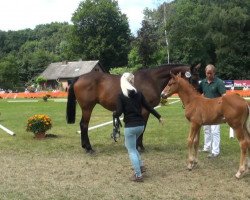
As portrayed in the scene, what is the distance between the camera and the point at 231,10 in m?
61.2

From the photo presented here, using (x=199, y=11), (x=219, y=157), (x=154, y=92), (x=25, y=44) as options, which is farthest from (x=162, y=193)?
(x=25, y=44)

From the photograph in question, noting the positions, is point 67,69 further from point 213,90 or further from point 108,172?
point 108,172

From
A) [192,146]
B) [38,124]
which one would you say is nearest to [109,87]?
[192,146]

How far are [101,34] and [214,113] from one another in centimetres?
7134

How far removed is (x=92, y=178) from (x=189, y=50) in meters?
60.4

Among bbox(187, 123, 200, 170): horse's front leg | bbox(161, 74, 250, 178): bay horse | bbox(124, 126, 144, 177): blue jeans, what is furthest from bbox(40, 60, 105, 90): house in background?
bbox(124, 126, 144, 177): blue jeans

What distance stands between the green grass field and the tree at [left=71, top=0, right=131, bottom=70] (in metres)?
65.3

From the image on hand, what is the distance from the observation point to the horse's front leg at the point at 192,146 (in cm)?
888

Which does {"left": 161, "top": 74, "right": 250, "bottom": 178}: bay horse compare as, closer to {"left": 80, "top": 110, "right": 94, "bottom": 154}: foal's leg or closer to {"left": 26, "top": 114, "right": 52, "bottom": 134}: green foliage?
{"left": 80, "top": 110, "right": 94, "bottom": 154}: foal's leg

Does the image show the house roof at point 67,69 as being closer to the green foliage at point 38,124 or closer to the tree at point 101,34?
the tree at point 101,34

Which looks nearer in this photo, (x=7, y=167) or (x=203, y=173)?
(x=203, y=173)

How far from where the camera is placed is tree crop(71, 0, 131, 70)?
3076 inches

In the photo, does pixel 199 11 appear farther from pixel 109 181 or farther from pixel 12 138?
pixel 109 181

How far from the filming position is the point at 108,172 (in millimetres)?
8836
